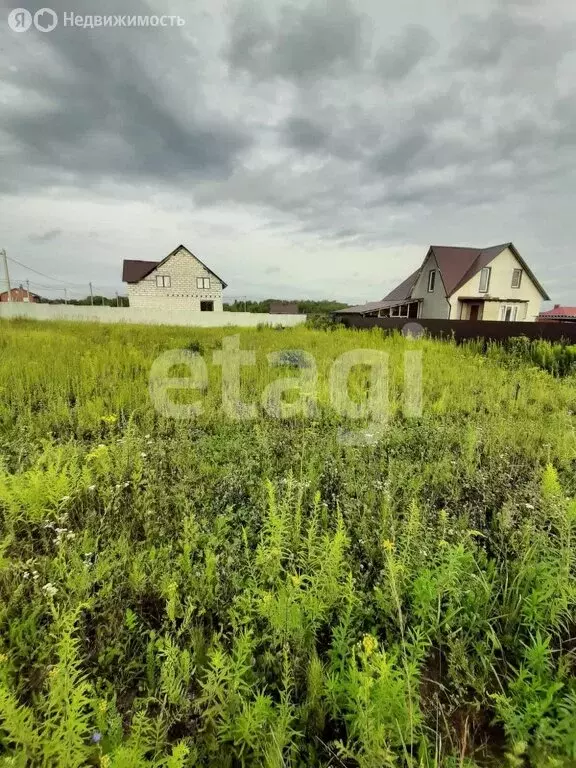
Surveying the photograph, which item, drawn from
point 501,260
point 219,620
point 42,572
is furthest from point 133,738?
point 501,260

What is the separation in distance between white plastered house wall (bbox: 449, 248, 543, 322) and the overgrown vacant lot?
22.3 meters

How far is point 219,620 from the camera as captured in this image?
65.6 inches

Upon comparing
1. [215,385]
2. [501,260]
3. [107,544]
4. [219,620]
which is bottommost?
[219,620]

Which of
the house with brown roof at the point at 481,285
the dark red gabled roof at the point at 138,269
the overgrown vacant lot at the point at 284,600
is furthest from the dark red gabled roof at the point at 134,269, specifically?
the overgrown vacant lot at the point at 284,600

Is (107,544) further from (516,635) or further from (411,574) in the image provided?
(516,635)

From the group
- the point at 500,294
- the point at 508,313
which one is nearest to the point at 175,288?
the point at 500,294

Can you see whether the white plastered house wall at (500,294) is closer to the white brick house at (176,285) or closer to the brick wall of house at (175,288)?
the white brick house at (176,285)

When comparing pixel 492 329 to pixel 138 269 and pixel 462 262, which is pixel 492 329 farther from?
pixel 138 269

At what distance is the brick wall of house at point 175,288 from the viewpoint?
26766mm

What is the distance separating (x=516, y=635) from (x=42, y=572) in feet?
7.57

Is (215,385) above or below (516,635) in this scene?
above

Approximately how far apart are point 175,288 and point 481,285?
2216 cm

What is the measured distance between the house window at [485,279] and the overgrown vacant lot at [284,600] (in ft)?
76.2

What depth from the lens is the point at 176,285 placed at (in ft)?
88.9
